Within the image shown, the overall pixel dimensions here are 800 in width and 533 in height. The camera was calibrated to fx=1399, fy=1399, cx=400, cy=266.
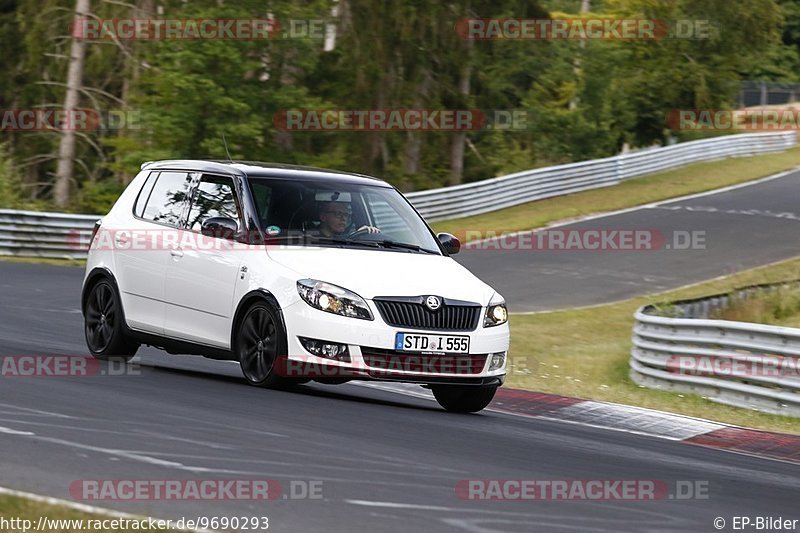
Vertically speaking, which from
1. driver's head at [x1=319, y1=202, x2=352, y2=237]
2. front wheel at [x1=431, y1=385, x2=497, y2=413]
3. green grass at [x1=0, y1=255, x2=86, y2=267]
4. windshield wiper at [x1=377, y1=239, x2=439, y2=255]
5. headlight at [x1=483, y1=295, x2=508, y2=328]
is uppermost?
driver's head at [x1=319, y1=202, x2=352, y2=237]

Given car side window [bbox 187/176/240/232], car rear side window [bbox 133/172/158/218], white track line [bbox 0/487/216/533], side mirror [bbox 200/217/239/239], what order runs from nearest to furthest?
white track line [bbox 0/487/216/533] → side mirror [bbox 200/217/239/239] → car side window [bbox 187/176/240/232] → car rear side window [bbox 133/172/158/218]

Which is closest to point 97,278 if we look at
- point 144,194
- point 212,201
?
point 144,194

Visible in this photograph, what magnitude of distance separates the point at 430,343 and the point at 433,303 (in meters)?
0.29

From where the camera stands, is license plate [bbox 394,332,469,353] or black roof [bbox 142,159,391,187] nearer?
license plate [bbox 394,332,469,353]

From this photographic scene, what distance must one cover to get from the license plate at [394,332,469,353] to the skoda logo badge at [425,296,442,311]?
0.21m

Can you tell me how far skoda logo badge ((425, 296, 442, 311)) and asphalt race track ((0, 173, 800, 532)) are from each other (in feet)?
2.68

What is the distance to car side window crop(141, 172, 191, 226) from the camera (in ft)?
38.9

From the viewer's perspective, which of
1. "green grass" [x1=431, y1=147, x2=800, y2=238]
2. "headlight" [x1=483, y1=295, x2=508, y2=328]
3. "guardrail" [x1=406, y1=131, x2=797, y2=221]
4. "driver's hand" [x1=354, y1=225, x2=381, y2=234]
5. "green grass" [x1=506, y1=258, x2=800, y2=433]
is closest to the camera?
"headlight" [x1=483, y1=295, x2=508, y2=328]

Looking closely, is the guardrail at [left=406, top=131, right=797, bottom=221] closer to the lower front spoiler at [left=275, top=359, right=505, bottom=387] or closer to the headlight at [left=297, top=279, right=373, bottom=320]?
the lower front spoiler at [left=275, top=359, right=505, bottom=387]

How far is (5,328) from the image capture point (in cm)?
1520

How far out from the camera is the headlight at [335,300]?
1012 centimetres

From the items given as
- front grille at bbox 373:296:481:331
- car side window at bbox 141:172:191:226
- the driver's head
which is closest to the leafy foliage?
car side window at bbox 141:172:191:226

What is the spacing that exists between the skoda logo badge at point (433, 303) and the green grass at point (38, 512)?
4.61m

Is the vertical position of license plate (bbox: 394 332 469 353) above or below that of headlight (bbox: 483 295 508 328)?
below
